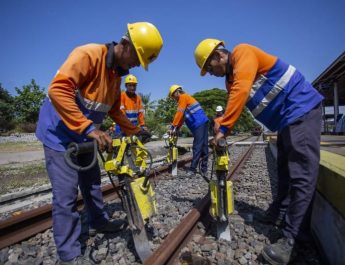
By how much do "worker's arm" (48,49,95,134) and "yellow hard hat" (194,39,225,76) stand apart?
1291 mm

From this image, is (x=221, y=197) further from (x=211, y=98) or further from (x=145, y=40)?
(x=211, y=98)

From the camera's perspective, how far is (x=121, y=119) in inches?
135

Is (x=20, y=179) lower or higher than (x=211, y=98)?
lower

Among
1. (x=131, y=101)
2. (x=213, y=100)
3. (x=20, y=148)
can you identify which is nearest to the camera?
(x=131, y=101)

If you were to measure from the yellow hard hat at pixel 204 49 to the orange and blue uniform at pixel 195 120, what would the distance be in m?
3.82

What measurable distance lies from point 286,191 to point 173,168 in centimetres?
381

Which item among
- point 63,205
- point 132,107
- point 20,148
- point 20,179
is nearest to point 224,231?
point 63,205

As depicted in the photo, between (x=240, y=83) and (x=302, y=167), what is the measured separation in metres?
0.97

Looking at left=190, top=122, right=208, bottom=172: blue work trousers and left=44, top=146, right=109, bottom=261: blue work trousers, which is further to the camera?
→ left=190, top=122, right=208, bottom=172: blue work trousers

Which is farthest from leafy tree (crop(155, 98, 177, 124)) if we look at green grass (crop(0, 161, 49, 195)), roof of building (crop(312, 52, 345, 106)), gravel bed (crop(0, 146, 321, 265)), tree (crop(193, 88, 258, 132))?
gravel bed (crop(0, 146, 321, 265))

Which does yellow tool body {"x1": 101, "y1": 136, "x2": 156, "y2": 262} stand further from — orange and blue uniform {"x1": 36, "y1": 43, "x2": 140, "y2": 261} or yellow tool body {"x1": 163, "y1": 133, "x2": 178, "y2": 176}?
yellow tool body {"x1": 163, "y1": 133, "x2": 178, "y2": 176}

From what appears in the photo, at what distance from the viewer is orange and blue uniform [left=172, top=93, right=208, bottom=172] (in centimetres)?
704

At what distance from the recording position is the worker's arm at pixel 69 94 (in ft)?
7.64

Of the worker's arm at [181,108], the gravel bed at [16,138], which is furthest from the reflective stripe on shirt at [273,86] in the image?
the gravel bed at [16,138]
